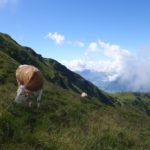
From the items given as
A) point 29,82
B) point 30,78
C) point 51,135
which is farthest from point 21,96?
point 51,135

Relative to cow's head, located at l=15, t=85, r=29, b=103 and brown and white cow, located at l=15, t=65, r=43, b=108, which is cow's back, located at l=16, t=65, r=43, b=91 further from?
cow's head, located at l=15, t=85, r=29, b=103

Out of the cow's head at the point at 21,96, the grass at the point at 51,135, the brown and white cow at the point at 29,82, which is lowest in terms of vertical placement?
the grass at the point at 51,135

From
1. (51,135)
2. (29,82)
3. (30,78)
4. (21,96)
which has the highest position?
(30,78)

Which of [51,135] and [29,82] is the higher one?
[29,82]

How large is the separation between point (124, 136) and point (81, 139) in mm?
3325

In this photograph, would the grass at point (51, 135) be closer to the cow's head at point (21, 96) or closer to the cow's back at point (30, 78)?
the cow's head at point (21, 96)

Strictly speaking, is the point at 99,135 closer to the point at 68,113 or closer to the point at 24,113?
the point at 24,113

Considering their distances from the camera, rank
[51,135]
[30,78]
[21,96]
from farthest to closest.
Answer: [30,78] → [21,96] → [51,135]

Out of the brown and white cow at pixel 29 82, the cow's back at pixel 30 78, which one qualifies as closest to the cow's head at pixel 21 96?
the brown and white cow at pixel 29 82

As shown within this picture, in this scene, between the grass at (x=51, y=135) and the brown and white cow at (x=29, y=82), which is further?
A: the brown and white cow at (x=29, y=82)

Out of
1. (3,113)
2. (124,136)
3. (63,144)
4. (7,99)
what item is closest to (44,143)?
(63,144)

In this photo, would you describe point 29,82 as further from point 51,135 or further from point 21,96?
point 51,135

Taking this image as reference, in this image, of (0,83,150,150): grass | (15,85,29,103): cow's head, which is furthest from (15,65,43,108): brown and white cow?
(0,83,150,150): grass

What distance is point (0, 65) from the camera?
49031 millimetres
